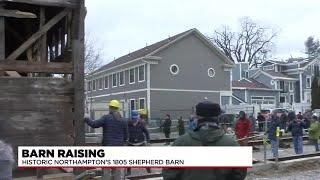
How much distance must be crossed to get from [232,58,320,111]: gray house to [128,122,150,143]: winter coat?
48994mm

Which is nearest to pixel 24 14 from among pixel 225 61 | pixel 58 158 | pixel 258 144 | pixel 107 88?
pixel 58 158

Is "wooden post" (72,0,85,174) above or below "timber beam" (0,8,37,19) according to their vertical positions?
below

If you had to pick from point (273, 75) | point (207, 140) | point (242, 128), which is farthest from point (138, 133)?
point (273, 75)

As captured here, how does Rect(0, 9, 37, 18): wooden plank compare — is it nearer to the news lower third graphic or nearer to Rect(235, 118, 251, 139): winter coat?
the news lower third graphic

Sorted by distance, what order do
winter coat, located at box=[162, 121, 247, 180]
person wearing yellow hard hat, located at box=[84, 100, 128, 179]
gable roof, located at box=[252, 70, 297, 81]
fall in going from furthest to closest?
gable roof, located at box=[252, 70, 297, 81], person wearing yellow hard hat, located at box=[84, 100, 128, 179], winter coat, located at box=[162, 121, 247, 180]

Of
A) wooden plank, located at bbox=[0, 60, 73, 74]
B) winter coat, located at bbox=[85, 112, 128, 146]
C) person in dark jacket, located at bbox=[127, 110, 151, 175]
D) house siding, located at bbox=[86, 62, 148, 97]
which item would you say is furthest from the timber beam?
house siding, located at bbox=[86, 62, 148, 97]

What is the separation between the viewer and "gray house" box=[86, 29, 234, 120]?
4509cm

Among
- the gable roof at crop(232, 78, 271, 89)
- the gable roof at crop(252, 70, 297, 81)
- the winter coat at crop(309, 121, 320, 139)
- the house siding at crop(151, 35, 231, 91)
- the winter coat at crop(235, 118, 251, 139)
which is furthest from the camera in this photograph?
the gable roof at crop(252, 70, 297, 81)

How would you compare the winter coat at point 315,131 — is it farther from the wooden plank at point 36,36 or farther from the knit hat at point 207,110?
the knit hat at point 207,110

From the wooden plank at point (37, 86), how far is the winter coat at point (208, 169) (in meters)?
5.32

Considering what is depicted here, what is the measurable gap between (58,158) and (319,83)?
4881 cm

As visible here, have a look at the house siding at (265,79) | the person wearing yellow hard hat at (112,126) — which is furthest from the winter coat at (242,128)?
the house siding at (265,79)

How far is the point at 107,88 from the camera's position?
54.7 meters

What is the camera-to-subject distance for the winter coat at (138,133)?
499 inches
